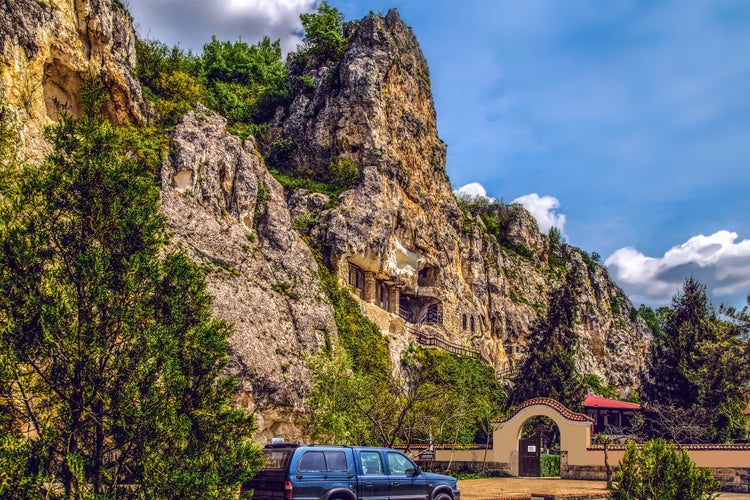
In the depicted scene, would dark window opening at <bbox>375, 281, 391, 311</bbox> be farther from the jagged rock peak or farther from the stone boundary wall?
the stone boundary wall

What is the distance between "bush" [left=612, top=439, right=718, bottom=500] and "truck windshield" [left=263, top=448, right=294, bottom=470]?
25.0 ft

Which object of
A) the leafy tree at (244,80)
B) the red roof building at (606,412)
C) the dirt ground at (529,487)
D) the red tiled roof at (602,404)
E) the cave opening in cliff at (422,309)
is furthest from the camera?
the leafy tree at (244,80)

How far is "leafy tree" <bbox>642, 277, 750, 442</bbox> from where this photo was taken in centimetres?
3712

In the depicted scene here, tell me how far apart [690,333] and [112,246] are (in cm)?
3831

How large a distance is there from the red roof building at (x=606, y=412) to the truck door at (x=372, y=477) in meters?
38.0

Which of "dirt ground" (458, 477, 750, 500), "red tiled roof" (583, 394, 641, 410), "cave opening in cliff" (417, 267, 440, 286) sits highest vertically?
"cave opening in cliff" (417, 267, 440, 286)

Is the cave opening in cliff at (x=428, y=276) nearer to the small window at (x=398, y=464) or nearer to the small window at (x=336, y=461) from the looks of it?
the small window at (x=398, y=464)

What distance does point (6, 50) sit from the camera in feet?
86.1

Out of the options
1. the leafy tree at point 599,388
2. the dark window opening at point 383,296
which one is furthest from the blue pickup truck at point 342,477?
the leafy tree at point 599,388

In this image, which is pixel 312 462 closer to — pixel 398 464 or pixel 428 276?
pixel 398 464

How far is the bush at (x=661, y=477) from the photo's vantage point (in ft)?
47.4

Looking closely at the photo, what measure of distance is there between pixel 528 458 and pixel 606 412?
23.3 m

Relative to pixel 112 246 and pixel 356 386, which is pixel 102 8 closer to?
pixel 356 386

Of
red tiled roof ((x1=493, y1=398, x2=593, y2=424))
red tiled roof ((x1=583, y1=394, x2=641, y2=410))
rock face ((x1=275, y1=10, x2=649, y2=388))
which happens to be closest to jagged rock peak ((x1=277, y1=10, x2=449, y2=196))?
rock face ((x1=275, y1=10, x2=649, y2=388))
